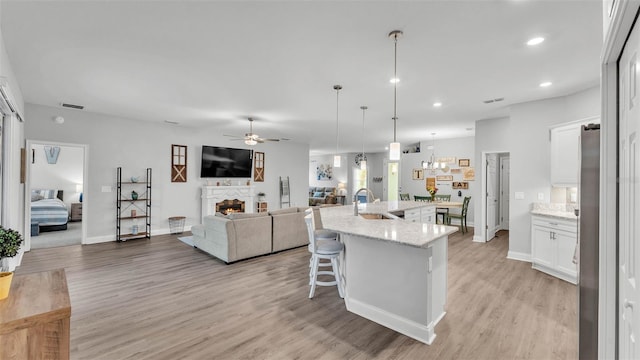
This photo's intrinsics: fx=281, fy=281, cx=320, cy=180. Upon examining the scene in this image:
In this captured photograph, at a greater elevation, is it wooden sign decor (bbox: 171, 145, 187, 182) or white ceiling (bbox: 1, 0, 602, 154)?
white ceiling (bbox: 1, 0, 602, 154)

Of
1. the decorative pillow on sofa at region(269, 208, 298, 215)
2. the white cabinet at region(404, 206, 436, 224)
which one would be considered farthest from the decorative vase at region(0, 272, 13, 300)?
the white cabinet at region(404, 206, 436, 224)

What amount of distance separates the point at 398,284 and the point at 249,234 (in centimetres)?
285

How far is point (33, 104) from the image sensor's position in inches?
203

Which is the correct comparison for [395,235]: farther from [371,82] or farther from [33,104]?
[33,104]

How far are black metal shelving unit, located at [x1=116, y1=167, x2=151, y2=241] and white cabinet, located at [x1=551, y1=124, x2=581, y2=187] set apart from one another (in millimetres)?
7812

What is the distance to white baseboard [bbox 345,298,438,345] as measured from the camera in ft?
7.77

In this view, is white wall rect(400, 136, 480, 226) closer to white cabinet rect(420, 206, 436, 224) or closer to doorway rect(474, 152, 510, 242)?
doorway rect(474, 152, 510, 242)

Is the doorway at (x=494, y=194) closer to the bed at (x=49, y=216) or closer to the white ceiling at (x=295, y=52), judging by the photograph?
the white ceiling at (x=295, y=52)

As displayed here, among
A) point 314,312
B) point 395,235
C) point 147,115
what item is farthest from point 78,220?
point 395,235

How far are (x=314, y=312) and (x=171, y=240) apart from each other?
4.60m

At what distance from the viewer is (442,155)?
8828mm

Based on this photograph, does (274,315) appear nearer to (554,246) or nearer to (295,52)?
(295,52)

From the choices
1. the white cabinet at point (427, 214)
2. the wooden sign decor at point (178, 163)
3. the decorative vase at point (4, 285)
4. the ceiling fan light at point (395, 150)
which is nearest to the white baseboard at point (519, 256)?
the white cabinet at point (427, 214)

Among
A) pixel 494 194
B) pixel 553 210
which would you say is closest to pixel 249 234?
pixel 553 210
